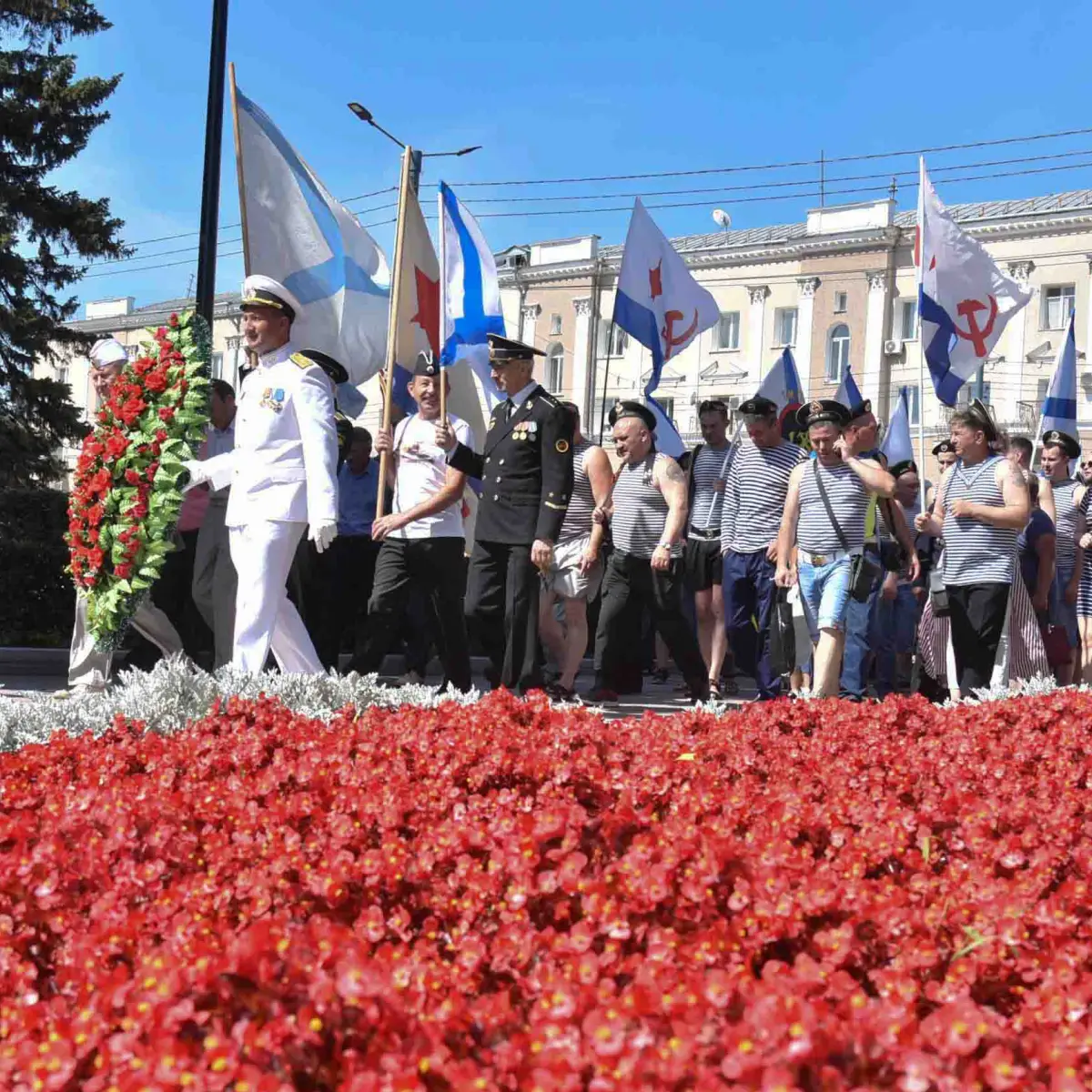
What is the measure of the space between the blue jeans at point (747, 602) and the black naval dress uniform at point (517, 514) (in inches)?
75.2

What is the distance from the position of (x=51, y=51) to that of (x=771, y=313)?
→ 38.4 meters

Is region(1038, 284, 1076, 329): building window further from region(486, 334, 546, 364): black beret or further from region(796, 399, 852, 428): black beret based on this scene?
region(486, 334, 546, 364): black beret

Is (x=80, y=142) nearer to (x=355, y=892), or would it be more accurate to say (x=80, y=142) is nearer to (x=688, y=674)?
(x=688, y=674)

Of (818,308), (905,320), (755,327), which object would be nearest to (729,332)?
(755,327)

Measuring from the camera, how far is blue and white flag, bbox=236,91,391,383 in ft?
35.2

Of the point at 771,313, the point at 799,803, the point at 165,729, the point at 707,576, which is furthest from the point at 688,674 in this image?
the point at 771,313

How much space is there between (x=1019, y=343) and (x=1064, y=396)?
38.3 metres

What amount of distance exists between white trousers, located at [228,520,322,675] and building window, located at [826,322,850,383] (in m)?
49.1

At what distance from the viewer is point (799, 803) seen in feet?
11.0

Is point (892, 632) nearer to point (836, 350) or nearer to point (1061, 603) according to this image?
point (1061, 603)

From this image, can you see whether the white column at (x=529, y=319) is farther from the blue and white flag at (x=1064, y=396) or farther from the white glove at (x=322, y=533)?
the white glove at (x=322, y=533)

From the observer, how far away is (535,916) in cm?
262

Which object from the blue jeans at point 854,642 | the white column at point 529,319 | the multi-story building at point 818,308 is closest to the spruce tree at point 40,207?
the blue jeans at point 854,642

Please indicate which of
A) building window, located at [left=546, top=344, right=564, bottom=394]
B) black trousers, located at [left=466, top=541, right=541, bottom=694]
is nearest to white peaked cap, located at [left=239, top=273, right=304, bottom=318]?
black trousers, located at [left=466, top=541, right=541, bottom=694]
